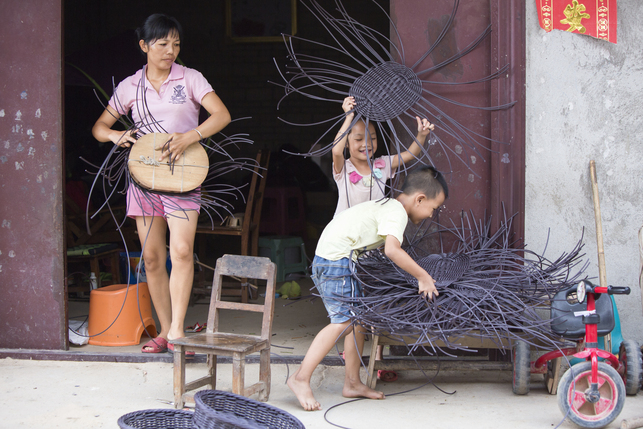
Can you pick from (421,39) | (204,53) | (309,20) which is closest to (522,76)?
(421,39)

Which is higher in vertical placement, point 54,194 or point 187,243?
point 54,194

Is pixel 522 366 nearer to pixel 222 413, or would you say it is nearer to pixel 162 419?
pixel 222 413

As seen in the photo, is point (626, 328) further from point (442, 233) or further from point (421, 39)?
point (421, 39)

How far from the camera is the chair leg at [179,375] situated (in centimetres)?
245

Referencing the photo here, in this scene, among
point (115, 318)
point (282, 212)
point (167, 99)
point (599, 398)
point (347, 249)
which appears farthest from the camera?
point (282, 212)

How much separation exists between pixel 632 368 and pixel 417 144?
140cm

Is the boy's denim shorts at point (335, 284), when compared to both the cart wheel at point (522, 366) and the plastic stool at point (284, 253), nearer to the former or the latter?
the cart wheel at point (522, 366)

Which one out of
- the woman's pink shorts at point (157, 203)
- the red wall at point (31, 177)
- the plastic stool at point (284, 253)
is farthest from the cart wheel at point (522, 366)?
the plastic stool at point (284, 253)

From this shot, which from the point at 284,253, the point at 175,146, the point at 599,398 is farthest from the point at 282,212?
the point at 599,398

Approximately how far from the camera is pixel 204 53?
7.87 metres

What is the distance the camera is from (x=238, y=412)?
205cm

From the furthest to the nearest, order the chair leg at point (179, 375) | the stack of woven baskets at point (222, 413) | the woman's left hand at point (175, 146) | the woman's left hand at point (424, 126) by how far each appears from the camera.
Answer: the woman's left hand at point (175, 146) < the woman's left hand at point (424, 126) < the chair leg at point (179, 375) < the stack of woven baskets at point (222, 413)

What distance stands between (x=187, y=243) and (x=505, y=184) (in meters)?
1.63

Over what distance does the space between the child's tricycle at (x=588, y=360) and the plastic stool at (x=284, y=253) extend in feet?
10.3
